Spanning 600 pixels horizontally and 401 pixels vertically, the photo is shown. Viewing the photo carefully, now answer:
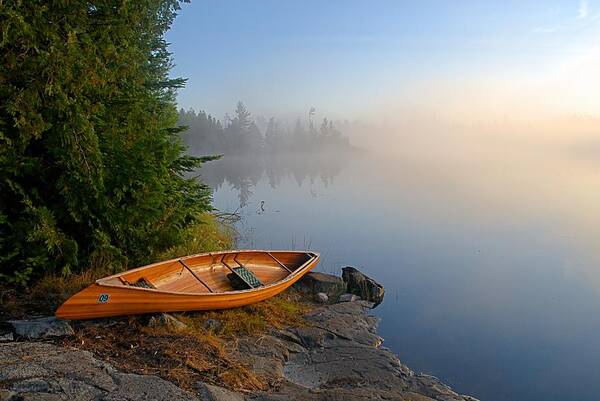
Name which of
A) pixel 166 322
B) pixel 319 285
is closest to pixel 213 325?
pixel 166 322

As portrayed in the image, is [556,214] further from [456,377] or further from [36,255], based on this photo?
[36,255]

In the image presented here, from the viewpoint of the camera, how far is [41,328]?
192 inches

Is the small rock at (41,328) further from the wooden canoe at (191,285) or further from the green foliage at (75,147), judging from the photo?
the green foliage at (75,147)

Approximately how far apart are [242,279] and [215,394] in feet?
11.6

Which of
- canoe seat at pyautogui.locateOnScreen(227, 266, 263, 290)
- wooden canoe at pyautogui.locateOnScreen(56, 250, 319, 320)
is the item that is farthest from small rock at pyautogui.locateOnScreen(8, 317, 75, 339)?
canoe seat at pyautogui.locateOnScreen(227, 266, 263, 290)

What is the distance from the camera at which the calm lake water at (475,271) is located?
26.3 feet

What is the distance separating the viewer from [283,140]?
137 metres

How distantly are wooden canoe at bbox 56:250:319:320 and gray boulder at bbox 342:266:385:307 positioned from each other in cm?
143

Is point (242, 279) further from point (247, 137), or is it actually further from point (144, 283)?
point (247, 137)

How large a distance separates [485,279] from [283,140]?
415 ft

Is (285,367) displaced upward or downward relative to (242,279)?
downward

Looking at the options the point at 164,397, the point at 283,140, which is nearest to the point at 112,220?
the point at 164,397

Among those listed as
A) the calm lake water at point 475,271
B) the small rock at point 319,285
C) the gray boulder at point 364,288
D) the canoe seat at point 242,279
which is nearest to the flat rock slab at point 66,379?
the canoe seat at point 242,279

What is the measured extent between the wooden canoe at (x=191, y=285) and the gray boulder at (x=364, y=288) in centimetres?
143
